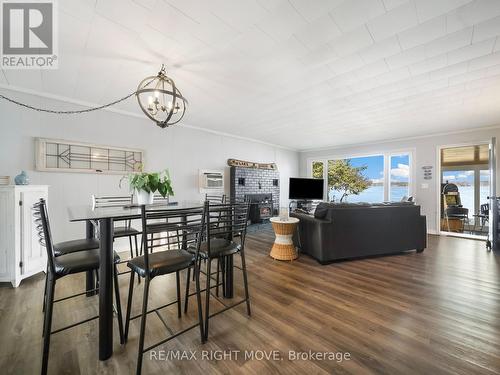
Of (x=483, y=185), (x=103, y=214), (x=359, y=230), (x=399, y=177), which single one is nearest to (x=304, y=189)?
(x=399, y=177)

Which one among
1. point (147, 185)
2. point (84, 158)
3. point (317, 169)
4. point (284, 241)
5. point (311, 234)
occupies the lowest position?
point (284, 241)

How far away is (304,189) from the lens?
660 centimetres

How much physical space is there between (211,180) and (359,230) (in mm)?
3187

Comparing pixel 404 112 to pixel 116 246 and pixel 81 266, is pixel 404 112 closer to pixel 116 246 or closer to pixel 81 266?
pixel 81 266

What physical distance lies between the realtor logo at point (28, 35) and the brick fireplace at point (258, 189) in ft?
12.1

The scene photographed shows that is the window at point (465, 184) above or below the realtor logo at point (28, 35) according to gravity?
below

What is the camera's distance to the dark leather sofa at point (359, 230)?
120 inches

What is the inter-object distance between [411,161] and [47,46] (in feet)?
22.8

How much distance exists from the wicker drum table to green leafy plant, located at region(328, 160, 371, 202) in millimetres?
3931

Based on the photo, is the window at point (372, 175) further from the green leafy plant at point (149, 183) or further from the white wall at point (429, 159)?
the green leafy plant at point (149, 183)

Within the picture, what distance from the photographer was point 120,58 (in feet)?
7.07

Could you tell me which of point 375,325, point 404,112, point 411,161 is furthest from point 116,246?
point 411,161

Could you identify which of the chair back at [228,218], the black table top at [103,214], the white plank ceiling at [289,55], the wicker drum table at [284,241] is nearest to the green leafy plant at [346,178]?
the white plank ceiling at [289,55]

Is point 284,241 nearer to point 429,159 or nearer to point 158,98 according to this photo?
point 158,98
